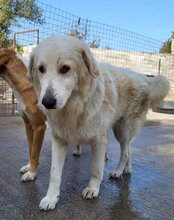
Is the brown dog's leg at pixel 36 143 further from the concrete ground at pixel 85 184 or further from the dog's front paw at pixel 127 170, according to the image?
the dog's front paw at pixel 127 170

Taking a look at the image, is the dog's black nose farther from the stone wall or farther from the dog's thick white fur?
the stone wall

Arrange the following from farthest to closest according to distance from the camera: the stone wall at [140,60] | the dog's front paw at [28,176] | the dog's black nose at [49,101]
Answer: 1. the stone wall at [140,60]
2. the dog's front paw at [28,176]
3. the dog's black nose at [49,101]

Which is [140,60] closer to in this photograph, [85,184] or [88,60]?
[85,184]

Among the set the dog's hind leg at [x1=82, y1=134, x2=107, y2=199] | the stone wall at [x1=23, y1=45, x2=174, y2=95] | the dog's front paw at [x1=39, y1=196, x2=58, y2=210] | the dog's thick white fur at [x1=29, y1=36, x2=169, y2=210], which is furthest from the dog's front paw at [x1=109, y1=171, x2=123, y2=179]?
the stone wall at [x1=23, y1=45, x2=174, y2=95]

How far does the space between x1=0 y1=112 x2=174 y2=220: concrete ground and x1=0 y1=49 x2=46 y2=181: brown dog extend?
0.20m

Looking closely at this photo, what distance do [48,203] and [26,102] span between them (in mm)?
1144

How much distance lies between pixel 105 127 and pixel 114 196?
65cm

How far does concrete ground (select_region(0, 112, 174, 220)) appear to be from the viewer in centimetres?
281

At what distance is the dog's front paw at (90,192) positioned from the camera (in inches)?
123

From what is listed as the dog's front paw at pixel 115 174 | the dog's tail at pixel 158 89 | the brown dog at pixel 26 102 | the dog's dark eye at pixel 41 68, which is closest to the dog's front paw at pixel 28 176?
the brown dog at pixel 26 102

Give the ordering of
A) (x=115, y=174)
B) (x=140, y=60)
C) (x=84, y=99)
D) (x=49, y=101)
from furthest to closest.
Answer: (x=140, y=60) < (x=115, y=174) < (x=84, y=99) < (x=49, y=101)

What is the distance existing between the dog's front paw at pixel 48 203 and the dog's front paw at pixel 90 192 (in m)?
0.31

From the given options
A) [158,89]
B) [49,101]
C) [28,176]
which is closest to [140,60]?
[158,89]

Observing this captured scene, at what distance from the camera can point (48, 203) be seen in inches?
113
